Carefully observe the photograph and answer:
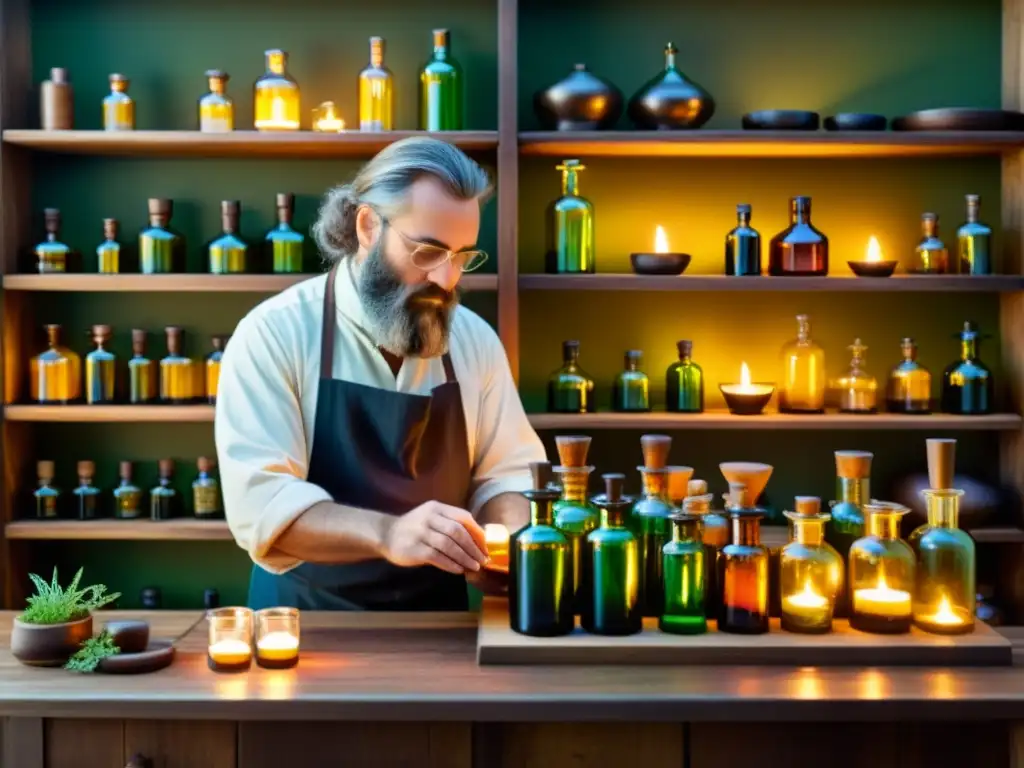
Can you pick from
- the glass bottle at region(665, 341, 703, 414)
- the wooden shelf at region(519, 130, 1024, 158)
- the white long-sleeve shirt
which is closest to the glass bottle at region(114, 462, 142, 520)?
the white long-sleeve shirt

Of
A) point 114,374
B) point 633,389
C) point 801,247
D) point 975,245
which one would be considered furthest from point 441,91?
point 975,245

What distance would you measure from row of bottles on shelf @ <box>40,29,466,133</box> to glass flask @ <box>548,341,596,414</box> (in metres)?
0.73

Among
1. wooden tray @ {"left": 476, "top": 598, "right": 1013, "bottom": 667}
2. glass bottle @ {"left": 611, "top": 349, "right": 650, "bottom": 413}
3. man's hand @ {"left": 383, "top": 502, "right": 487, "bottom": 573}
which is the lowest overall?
wooden tray @ {"left": 476, "top": 598, "right": 1013, "bottom": 667}

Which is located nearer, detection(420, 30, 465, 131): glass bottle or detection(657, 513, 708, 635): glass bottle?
detection(657, 513, 708, 635): glass bottle

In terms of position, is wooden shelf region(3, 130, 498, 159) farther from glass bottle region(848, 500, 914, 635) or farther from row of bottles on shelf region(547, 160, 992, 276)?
glass bottle region(848, 500, 914, 635)

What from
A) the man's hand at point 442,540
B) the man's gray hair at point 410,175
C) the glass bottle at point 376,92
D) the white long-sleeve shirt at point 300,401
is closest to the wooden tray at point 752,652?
the man's hand at point 442,540

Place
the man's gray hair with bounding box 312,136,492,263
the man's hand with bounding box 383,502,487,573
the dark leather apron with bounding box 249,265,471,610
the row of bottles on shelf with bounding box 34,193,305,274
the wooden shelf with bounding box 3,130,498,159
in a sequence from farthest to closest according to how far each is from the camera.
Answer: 1. the row of bottles on shelf with bounding box 34,193,305,274
2. the wooden shelf with bounding box 3,130,498,159
3. the dark leather apron with bounding box 249,265,471,610
4. the man's gray hair with bounding box 312,136,492,263
5. the man's hand with bounding box 383,502,487,573

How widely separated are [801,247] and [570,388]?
0.77 m

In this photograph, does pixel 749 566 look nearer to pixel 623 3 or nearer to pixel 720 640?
pixel 720 640

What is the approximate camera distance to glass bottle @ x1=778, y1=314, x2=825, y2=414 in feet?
11.9

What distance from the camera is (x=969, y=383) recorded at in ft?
11.8

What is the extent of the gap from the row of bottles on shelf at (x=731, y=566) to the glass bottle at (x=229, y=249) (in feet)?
6.56

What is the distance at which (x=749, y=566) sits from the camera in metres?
1.80

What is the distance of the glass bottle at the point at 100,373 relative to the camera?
3609 millimetres
